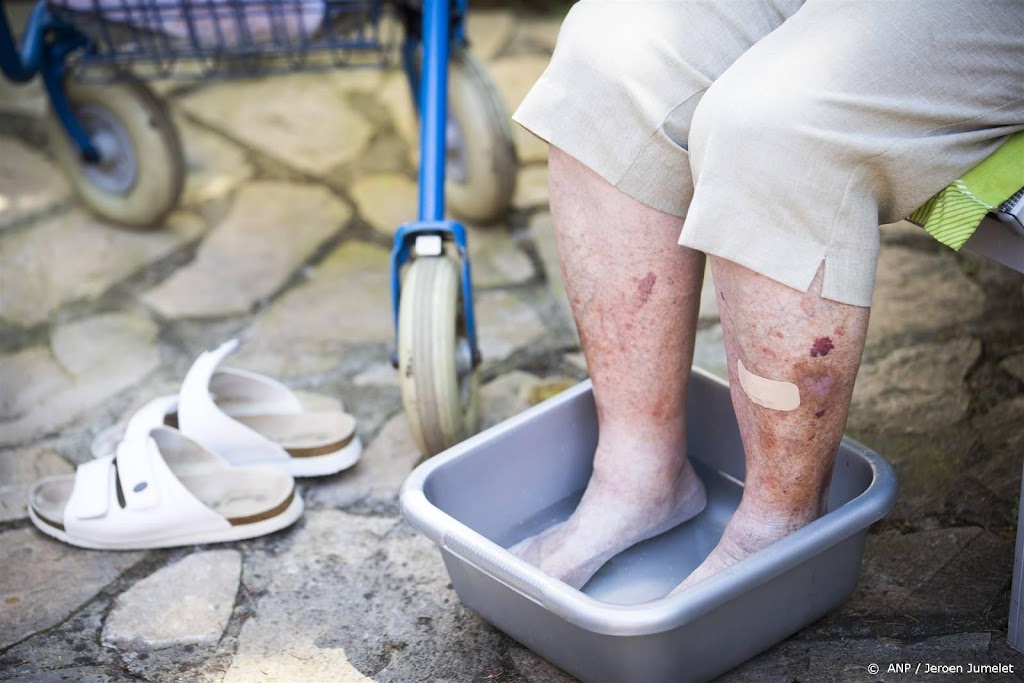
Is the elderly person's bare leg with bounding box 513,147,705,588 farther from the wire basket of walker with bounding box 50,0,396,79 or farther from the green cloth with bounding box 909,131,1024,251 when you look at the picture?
the wire basket of walker with bounding box 50,0,396,79

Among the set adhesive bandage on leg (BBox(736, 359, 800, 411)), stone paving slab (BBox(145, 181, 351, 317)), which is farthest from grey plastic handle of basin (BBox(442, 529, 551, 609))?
stone paving slab (BBox(145, 181, 351, 317))

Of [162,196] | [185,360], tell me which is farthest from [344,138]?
[185,360]

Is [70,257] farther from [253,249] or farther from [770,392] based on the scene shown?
[770,392]

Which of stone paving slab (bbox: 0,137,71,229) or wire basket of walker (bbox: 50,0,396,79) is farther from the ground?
wire basket of walker (bbox: 50,0,396,79)

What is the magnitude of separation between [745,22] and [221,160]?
1446 mm

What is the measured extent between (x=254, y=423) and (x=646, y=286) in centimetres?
62

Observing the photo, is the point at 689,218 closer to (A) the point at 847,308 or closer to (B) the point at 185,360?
(A) the point at 847,308

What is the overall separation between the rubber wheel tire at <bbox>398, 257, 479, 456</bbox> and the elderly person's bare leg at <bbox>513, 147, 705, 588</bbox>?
227mm

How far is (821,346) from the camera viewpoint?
0.95 meters

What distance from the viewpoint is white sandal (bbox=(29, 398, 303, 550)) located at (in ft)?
4.21

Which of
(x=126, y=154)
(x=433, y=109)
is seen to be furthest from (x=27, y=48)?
(x=433, y=109)

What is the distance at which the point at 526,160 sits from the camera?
7.42ft

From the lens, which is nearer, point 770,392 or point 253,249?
point 770,392

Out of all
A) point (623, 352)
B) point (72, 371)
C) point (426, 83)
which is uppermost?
point (426, 83)
